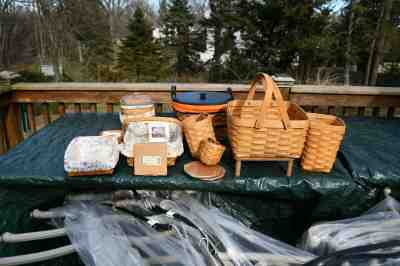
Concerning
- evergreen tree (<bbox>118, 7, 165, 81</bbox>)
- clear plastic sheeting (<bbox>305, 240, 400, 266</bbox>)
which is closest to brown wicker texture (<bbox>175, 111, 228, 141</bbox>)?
clear plastic sheeting (<bbox>305, 240, 400, 266</bbox>)

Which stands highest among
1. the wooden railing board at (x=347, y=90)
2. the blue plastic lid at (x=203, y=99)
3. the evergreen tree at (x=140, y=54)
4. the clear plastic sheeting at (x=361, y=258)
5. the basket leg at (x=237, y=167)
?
the evergreen tree at (x=140, y=54)

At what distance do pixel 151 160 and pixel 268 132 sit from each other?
1.39 feet

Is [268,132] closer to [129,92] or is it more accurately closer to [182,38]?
[129,92]

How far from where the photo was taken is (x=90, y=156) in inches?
36.7

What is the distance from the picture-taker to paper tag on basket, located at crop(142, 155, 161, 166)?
3.13ft

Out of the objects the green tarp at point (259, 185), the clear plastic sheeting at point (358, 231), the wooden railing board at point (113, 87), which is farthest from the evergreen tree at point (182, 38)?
the clear plastic sheeting at point (358, 231)

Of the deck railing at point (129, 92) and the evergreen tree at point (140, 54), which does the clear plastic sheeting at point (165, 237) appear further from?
the evergreen tree at point (140, 54)

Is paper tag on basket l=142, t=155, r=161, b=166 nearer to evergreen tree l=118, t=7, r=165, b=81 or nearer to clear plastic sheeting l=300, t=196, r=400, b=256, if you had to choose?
clear plastic sheeting l=300, t=196, r=400, b=256

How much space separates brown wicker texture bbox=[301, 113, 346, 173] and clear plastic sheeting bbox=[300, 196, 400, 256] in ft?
0.67

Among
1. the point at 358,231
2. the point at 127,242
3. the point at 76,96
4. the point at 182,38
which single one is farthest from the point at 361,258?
the point at 182,38

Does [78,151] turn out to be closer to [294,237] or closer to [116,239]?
[116,239]

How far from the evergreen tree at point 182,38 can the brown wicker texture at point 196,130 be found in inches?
340

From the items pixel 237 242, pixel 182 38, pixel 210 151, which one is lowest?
pixel 237 242

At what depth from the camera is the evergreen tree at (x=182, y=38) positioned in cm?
944
